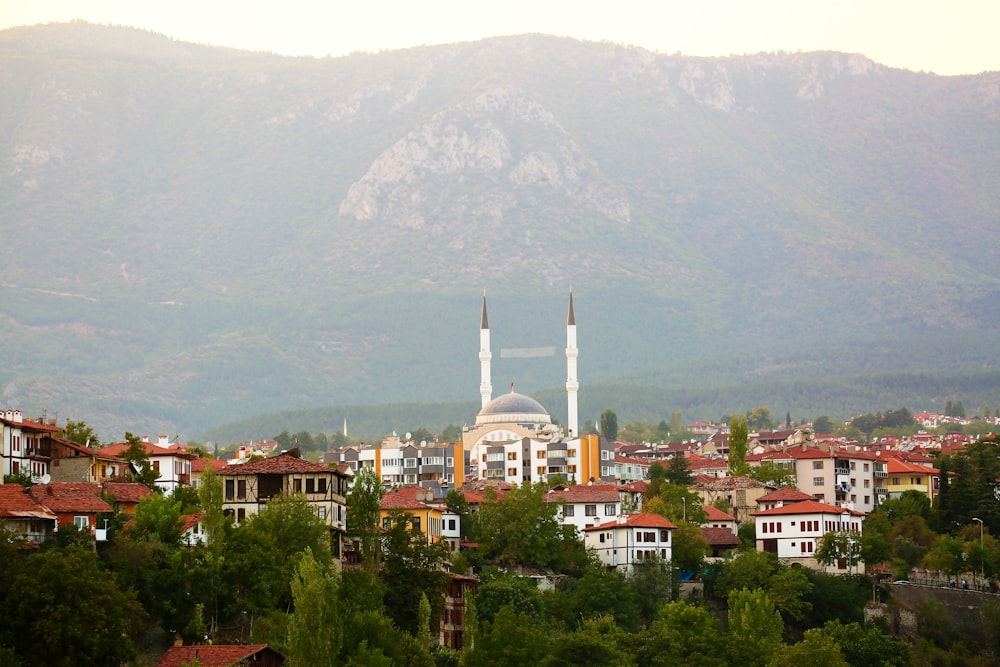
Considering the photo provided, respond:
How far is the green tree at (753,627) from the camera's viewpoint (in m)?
81.6

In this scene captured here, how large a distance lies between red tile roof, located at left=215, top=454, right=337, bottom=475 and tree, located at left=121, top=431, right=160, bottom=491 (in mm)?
5737

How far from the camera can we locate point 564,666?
2965 inches

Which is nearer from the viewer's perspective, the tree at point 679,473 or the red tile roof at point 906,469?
the tree at point 679,473

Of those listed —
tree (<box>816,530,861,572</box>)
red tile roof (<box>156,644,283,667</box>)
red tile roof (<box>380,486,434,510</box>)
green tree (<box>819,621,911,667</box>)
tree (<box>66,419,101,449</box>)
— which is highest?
Result: tree (<box>66,419,101,449</box>)

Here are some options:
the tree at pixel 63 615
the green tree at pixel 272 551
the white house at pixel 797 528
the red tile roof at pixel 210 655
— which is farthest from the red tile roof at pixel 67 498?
the white house at pixel 797 528

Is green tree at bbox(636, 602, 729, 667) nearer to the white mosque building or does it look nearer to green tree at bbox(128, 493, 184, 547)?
green tree at bbox(128, 493, 184, 547)

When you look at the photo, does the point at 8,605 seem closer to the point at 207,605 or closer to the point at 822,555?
the point at 207,605

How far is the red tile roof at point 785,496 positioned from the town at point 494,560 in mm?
237

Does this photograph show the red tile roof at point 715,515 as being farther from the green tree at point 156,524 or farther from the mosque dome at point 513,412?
the green tree at point 156,524

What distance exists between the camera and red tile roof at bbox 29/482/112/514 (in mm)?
67125

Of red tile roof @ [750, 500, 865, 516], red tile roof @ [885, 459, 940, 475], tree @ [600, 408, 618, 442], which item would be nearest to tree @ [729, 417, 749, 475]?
red tile roof @ [885, 459, 940, 475]

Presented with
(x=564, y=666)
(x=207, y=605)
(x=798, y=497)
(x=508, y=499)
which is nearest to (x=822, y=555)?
(x=798, y=497)

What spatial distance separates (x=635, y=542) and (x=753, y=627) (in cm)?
1112

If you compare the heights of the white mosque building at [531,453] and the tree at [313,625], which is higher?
the white mosque building at [531,453]
